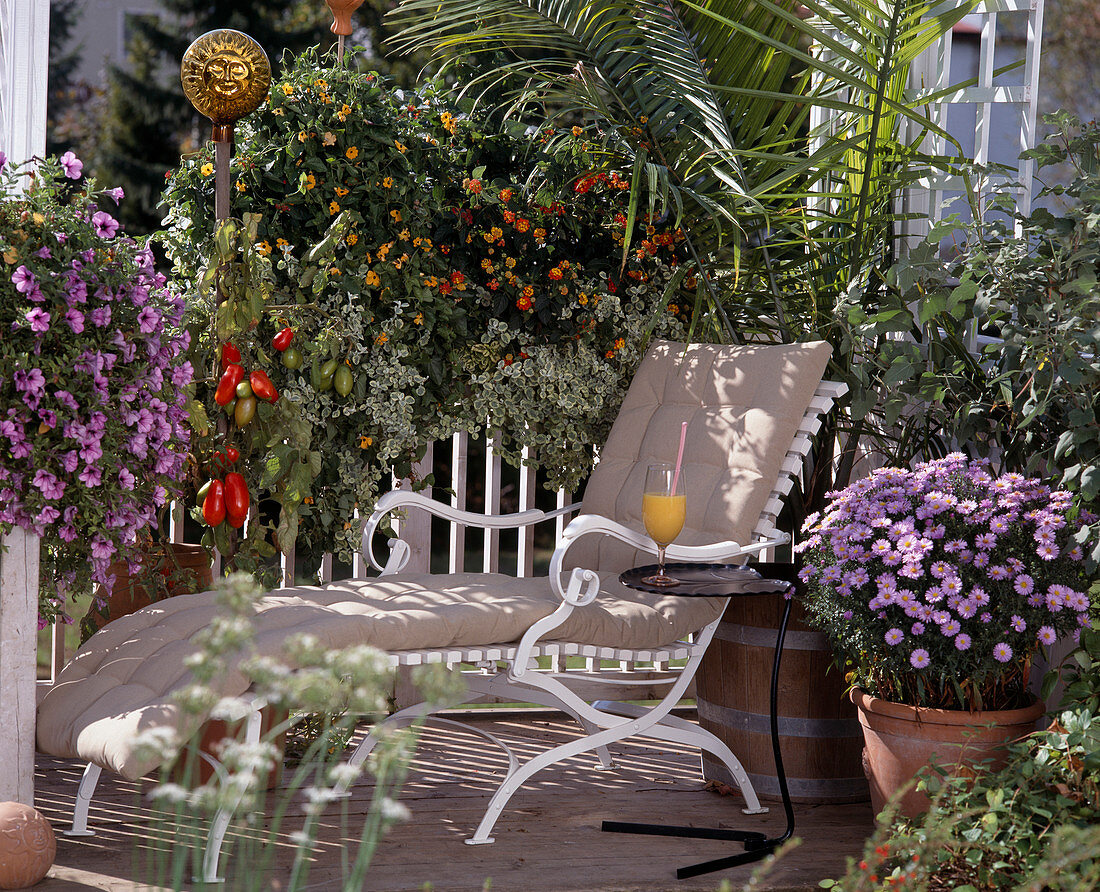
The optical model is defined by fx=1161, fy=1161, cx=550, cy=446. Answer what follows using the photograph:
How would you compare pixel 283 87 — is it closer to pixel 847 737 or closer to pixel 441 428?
pixel 441 428

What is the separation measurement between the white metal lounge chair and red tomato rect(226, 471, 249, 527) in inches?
12.7

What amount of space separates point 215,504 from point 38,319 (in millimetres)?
811

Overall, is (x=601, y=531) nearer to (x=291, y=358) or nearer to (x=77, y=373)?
(x=291, y=358)

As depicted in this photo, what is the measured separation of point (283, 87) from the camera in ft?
10.1

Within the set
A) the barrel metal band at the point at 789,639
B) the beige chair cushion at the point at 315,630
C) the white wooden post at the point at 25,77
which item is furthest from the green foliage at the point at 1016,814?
the white wooden post at the point at 25,77

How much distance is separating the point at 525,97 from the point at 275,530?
1.37 metres

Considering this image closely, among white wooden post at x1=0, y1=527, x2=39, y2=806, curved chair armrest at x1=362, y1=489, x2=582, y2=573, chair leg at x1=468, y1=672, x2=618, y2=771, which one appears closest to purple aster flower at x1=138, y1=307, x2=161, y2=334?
white wooden post at x1=0, y1=527, x2=39, y2=806

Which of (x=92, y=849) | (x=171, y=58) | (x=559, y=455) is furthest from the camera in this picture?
(x=171, y=58)

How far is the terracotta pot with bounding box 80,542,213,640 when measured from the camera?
291 centimetres

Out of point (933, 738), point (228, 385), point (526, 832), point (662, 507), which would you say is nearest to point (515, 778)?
point (526, 832)

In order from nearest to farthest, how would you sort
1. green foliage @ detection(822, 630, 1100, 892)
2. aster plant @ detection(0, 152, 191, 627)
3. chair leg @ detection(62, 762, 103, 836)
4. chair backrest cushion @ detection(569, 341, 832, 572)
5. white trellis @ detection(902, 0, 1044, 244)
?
green foliage @ detection(822, 630, 1100, 892), aster plant @ detection(0, 152, 191, 627), chair leg @ detection(62, 762, 103, 836), chair backrest cushion @ detection(569, 341, 832, 572), white trellis @ detection(902, 0, 1044, 244)

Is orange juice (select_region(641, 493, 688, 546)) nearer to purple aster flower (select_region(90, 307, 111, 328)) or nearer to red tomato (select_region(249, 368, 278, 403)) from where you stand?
red tomato (select_region(249, 368, 278, 403))

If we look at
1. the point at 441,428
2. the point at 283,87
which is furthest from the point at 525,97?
the point at 441,428

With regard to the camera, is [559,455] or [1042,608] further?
[559,455]
